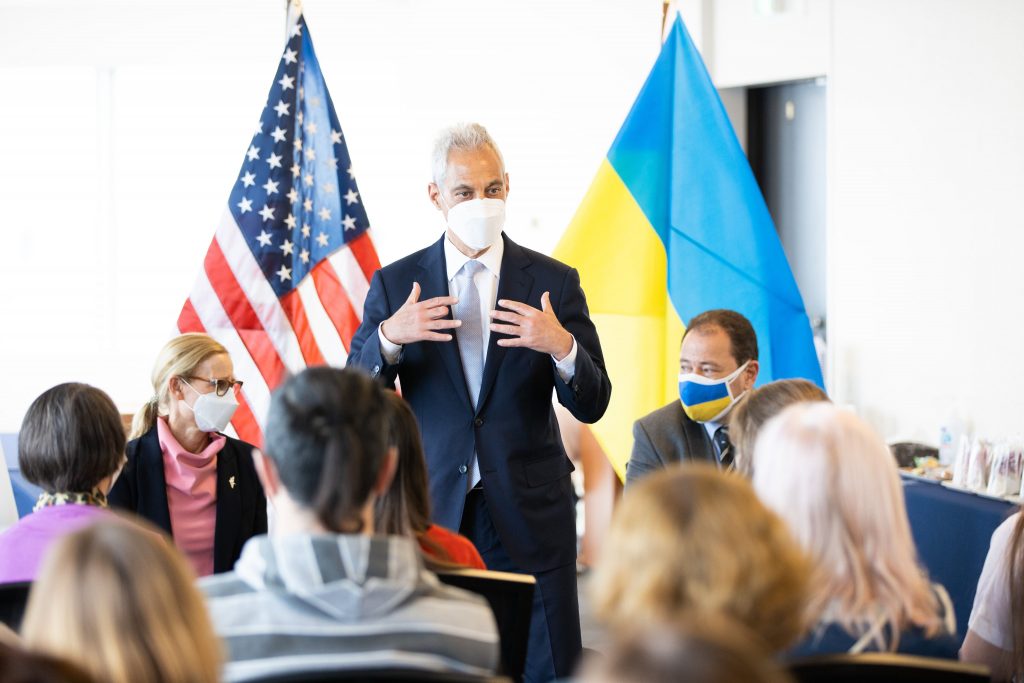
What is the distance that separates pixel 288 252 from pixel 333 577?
300 cm

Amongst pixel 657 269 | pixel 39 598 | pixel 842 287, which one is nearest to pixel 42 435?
pixel 39 598

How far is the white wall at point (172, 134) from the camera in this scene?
757 cm

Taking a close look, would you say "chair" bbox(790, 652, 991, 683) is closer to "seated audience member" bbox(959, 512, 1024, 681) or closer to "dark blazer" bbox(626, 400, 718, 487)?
"seated audience member" bbox(959, 512, 1024, 681)

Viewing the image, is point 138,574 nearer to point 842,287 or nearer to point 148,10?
point 842,287

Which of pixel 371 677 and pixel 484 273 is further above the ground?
pixel 484 273

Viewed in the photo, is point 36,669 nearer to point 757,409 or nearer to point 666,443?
point 757,409

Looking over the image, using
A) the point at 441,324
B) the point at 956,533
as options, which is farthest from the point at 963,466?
the point at 441,324

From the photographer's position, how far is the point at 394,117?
7871mm

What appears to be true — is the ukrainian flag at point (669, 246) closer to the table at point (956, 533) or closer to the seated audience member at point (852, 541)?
the table at point (956, 533)

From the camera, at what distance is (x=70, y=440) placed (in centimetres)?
234

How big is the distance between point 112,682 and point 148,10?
7.46m

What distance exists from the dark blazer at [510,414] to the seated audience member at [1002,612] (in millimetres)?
952

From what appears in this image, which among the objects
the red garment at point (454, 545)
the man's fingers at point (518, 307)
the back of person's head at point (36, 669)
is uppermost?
the man's fingers at point (518, 307)

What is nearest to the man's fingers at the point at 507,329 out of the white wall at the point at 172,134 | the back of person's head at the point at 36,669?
the back of person's head at the point at 36,669
